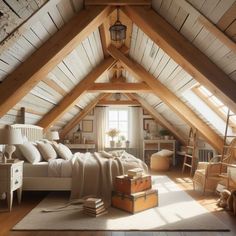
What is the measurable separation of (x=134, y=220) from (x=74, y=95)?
3.32 meters

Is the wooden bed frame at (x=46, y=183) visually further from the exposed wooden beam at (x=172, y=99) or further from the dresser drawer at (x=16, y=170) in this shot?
the exposed wooden beam at (x=172, y=99)

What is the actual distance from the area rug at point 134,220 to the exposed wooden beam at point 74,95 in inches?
87.8

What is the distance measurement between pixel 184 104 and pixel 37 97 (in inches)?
117

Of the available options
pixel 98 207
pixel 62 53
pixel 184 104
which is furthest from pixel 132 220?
pixel 184 104

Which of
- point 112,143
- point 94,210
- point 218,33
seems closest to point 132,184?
point 94,210

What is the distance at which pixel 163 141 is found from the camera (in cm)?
888

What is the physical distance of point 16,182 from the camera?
395 cm

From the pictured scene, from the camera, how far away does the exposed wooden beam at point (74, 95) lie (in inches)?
235

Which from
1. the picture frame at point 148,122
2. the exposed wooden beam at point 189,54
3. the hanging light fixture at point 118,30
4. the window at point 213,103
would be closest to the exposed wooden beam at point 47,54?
the hanging light fixture at point 118,30

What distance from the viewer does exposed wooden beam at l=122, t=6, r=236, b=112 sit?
3463 mm

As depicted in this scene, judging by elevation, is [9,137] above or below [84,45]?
below

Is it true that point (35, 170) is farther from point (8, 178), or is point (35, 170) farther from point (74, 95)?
point (74, 95)

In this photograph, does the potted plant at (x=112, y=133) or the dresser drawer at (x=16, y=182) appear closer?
the dresser drawer at (x=16, y=182)

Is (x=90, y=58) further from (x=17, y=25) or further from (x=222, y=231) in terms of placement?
(x=222, y=231)
